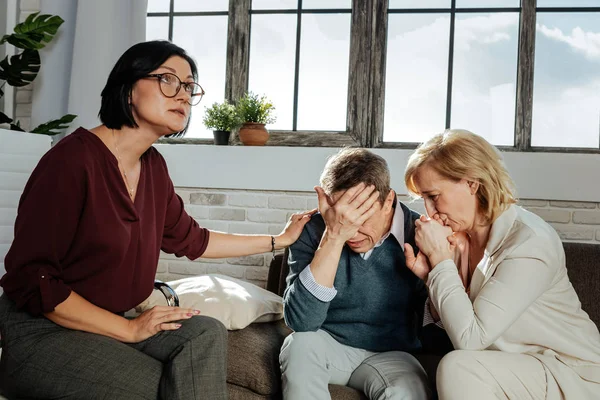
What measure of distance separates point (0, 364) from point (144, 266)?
16.6 inches

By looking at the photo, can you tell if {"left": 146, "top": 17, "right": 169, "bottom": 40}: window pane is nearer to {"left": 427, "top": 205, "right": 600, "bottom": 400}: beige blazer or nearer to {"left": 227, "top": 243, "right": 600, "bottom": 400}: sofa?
{"left": 227, "top": 243, "right": 600, "bottom": 400}: sofa

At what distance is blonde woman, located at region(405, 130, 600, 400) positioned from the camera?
5.07 ft

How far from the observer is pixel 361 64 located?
9.82ft

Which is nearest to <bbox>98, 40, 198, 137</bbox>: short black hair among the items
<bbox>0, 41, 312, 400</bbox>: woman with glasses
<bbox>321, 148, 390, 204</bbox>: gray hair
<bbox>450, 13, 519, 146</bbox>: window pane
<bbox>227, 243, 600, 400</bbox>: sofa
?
<bbox>0, 41, 312, 400</bbox>: woman with glasses

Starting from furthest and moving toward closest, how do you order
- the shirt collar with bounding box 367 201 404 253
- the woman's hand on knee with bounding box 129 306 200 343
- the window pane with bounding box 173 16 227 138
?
the window pane with bounding box 173 16 227 138 < the shirt collar with bounding box 367 201 404 253 < the woman's hand on knee with bounding box 129 306 200 343

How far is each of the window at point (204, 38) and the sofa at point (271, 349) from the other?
1.37m

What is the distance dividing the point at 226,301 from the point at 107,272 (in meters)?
0.49

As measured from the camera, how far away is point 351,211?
1.74 meters

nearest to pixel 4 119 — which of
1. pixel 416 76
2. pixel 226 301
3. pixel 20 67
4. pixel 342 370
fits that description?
pixel 20 67

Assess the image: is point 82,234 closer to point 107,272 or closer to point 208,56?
point 107,272

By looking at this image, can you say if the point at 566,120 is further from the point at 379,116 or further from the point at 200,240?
the point at 200,240

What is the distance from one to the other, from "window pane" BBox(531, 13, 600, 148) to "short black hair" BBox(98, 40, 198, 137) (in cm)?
184

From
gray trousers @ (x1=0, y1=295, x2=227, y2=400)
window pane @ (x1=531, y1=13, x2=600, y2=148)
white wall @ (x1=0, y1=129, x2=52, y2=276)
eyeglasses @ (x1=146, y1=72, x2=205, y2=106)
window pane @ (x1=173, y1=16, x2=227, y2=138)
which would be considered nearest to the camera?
gray trousers @ (x1=0, y1=295, x2=227, y2=400)

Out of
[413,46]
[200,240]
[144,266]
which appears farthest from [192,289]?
[413,46]
